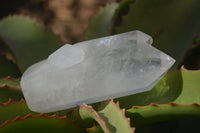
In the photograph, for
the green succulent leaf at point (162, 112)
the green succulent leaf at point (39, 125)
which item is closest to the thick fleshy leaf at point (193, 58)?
the green succulent leaf at point (162, 112)

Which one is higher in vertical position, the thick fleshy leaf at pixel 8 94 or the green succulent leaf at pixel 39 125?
the green succulent leaf at pixel 39 125

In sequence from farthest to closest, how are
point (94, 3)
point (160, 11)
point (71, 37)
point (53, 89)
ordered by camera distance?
1. point (94, 3)
2. point (71, 37)
3. point (160, 11)
4. point (53, 89)

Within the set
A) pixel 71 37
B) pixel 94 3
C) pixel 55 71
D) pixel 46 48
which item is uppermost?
pixel 55 71

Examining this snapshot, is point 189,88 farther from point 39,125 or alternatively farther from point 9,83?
point 9,83

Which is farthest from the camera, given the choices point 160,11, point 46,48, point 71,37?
point 71,37

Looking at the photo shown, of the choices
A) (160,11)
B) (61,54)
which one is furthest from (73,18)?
(61,54)

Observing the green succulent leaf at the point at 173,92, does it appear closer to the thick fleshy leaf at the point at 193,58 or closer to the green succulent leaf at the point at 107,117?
the green succulent leaf at the point at 107,117

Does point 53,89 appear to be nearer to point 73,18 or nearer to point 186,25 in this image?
point 186,25
